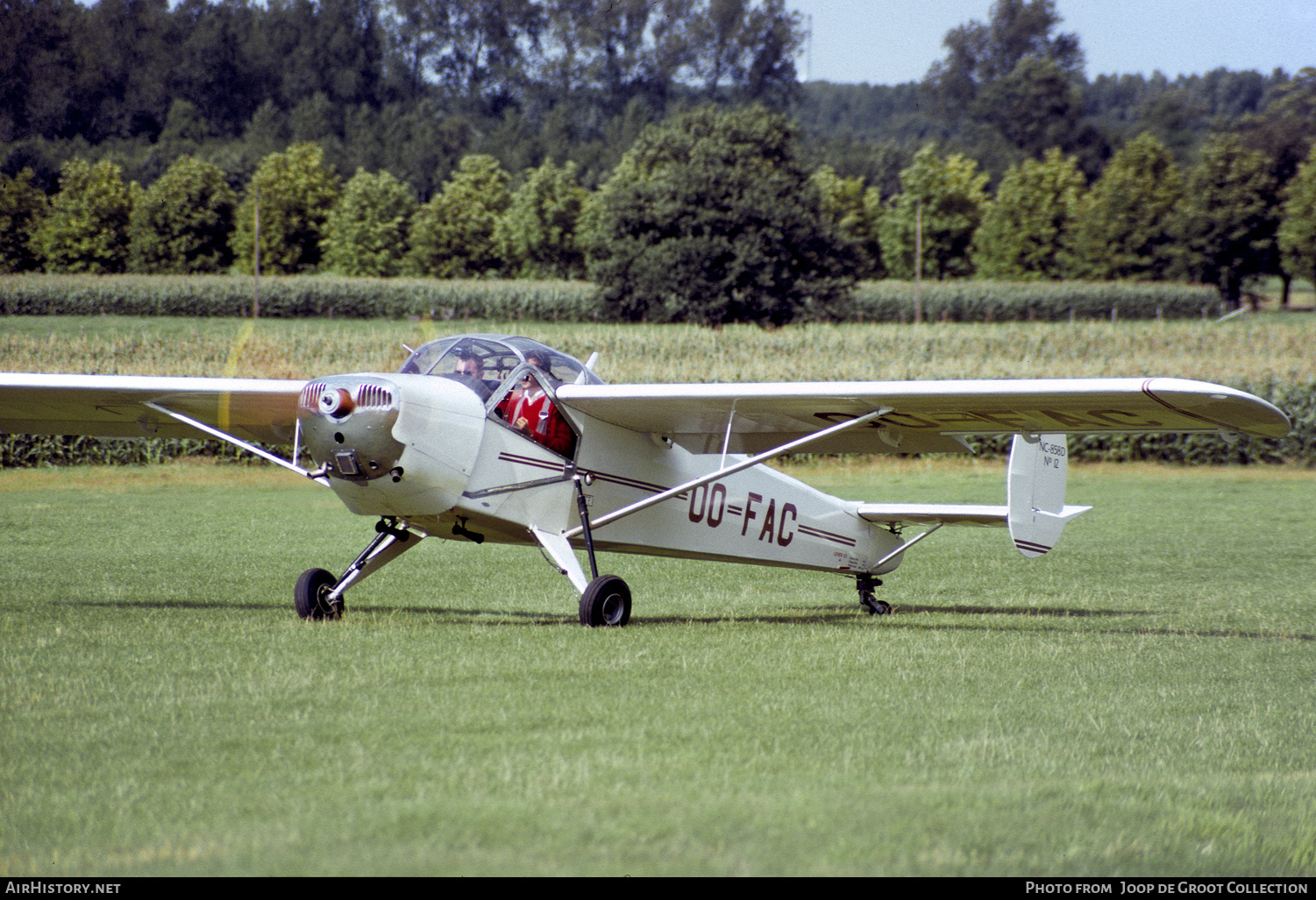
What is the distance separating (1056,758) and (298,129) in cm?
9345

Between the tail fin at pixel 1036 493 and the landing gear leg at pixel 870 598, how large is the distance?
1.53 meters

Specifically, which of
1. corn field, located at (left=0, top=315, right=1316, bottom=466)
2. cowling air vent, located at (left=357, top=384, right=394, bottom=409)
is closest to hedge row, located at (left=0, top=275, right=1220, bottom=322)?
corn field, located at (left=0, top=315, right=1316, bottom=466)

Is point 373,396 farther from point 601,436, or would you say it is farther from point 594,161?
point 594,161

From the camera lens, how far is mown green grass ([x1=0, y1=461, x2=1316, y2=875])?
4707mm

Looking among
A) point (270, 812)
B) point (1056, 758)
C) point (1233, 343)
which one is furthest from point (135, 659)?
point (1233, 343)

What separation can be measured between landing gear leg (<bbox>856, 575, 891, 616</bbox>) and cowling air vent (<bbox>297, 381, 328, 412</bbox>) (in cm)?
643

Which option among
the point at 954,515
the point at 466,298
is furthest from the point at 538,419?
the point at 466,298

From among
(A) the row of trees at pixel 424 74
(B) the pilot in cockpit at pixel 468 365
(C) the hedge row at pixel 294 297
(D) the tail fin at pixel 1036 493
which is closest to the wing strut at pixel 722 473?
(B) the pilot in cockpit at pixel 468 365

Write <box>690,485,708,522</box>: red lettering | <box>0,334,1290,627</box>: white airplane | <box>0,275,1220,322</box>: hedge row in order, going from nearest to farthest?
<box>0,334,1290,627</box>: white airplane, <box>690,485,708,522</box>: red lettering, <box>0,275,1220,322</box>: hedge row

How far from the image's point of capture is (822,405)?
11047 mm

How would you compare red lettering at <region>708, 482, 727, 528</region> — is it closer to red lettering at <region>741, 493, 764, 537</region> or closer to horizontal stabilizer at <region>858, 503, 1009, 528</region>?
red lettering at <region>741, 493, 764, 537</region>

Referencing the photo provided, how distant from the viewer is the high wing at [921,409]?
32.1 feet

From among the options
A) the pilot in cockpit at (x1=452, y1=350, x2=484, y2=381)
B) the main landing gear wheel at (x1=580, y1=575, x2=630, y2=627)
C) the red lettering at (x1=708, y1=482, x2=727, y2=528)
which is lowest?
the main landing gear wheel at (x1=580, y1=575, x2=630, y2=627)

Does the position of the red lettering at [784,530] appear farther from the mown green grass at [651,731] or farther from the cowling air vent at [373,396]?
the cowling air vent at [373,396]
